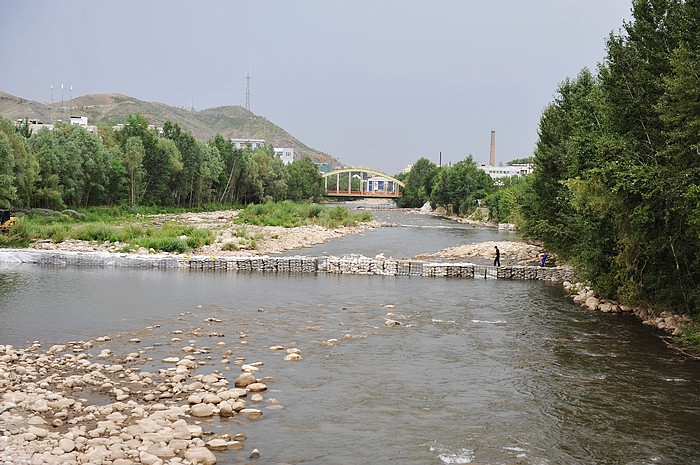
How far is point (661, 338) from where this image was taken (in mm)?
18891

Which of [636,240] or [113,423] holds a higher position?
[636,240]

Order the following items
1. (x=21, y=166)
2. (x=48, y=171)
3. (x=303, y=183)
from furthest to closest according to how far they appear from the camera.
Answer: (x=303, y=183) → (x=48, y=171) → (x=21, y=166)

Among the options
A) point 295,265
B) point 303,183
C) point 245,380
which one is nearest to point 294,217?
point 295,265

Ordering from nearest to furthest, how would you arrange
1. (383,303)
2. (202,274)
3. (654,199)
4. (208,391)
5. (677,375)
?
(208,391)
(677,375)
(654,199)
(383,303)
(202,274)

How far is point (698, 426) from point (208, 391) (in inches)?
375

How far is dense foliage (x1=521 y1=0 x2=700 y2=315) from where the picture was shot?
1581cm

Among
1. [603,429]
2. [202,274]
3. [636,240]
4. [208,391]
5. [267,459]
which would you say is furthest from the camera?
[202,274]

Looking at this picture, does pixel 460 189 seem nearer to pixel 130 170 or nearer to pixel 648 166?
pixel 130 170

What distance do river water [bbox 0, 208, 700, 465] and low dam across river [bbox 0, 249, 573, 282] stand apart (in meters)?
2.64

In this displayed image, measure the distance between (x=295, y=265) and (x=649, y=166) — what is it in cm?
1945

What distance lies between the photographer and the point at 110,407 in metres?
11.6

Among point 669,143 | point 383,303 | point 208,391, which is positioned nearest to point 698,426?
point 669,143

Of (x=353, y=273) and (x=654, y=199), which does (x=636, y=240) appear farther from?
(x=353, y=273)

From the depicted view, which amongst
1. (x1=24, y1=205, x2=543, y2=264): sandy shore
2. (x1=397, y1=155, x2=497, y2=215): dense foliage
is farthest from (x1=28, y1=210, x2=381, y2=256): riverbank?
(x1=397, y1=155, x2=497, y2=215): dense foliage
